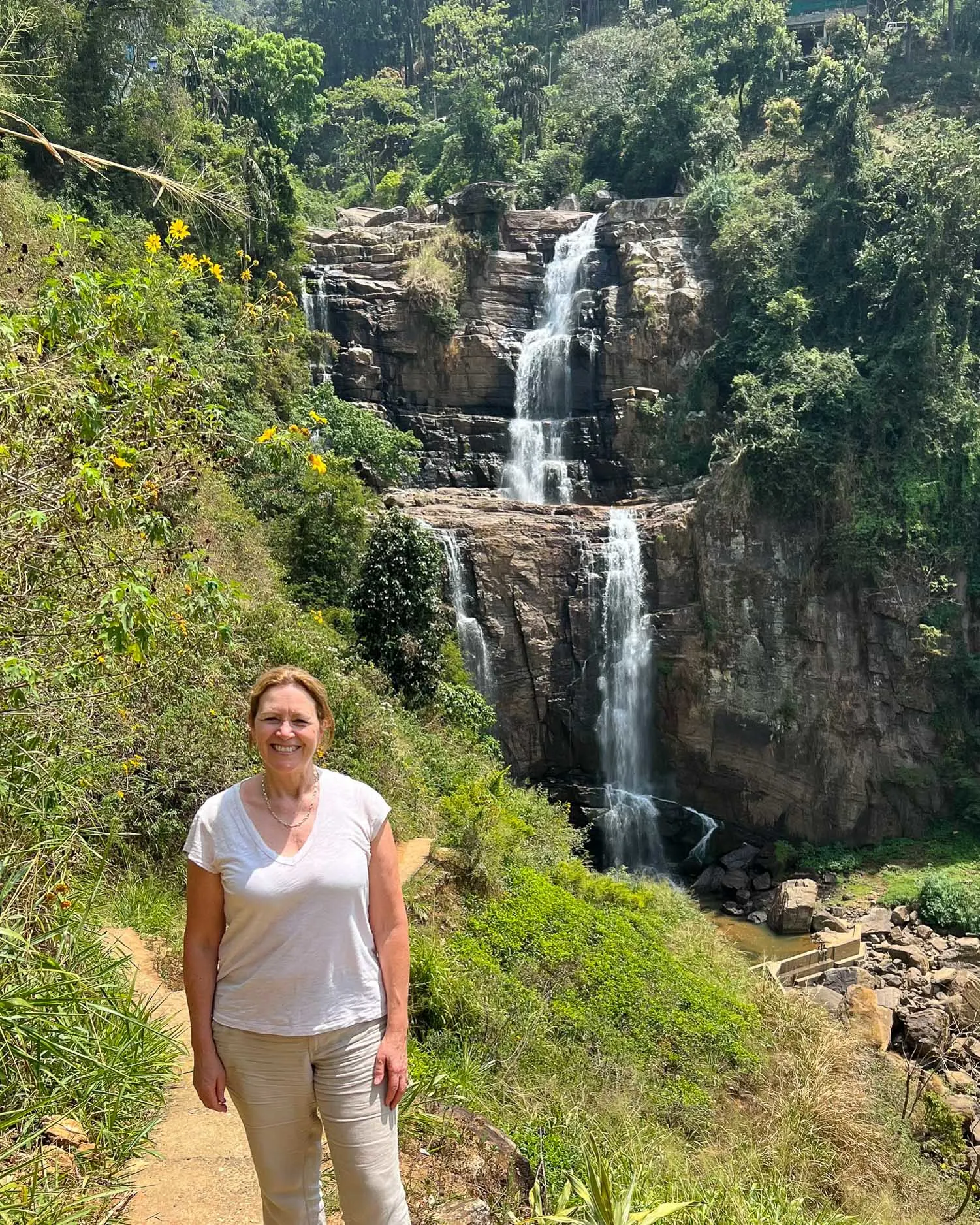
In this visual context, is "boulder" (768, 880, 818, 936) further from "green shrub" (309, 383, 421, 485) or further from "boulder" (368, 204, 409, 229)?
"boulder" (368, 204, 409, 229)

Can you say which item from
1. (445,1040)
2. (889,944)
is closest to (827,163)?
(889,944)

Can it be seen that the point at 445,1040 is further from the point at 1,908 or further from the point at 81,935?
the point at 1,908

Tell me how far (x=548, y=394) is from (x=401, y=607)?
9.63 m

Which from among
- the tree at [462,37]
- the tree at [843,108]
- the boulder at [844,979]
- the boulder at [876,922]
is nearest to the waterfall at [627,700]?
the boulder at [876,922]

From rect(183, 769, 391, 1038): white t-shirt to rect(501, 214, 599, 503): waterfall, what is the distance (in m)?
17.5

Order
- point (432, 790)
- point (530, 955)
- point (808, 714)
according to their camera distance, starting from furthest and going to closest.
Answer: point (808, 714), point (432, 790), point (530, 955)

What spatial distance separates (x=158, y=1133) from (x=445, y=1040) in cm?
227

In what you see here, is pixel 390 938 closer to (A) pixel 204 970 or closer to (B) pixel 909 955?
(A) pixel 204 970

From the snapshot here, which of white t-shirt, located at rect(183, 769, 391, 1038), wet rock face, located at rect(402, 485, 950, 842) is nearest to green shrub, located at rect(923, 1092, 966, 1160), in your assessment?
white t-shirt, located at rect(183, 769, 391, 1038)

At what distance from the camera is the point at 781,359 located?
18219 mm

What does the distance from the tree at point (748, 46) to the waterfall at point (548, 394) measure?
1116cm

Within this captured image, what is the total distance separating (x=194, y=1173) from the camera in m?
3.46

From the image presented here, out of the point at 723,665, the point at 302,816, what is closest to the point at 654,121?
the point at 723,665

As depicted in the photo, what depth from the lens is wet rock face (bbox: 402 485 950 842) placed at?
1614cm
